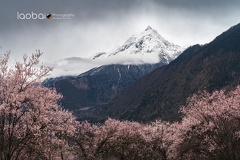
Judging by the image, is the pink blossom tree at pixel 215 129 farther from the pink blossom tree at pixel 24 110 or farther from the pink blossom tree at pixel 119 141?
the pink blossom tree at pixel 24 110

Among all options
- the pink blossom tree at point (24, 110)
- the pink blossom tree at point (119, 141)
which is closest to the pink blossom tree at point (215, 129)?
the pink blossom tree at point (119, 141)

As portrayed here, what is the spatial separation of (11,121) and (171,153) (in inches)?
1955

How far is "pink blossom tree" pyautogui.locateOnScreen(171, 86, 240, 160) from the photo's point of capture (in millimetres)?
45781

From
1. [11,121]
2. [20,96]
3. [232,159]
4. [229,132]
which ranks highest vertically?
[20,96]

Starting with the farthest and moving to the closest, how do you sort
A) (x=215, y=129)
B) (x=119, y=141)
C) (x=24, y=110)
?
(x=119, y=141), (x=215, y=129), (x=24, y=110)

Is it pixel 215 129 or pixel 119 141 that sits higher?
pixel 119 141

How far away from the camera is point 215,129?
50.4 metres

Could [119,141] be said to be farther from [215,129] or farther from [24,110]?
[24,110]

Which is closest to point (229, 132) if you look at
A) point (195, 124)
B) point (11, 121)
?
point (195, 124)

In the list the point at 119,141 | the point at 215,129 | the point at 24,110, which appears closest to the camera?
the point at 24,110

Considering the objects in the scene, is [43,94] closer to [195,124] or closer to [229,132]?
[229,132]

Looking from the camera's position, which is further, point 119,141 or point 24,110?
point 119,141

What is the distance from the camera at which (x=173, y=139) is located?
72375mm

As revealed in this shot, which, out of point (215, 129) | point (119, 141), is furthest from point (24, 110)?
point (119, 141)
